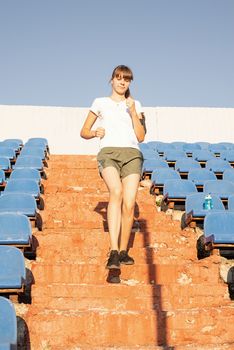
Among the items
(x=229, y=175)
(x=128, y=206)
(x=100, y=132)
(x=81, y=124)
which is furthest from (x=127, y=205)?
(x=81, y=124)

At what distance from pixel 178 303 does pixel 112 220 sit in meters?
0.74

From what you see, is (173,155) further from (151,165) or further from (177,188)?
(177,188)

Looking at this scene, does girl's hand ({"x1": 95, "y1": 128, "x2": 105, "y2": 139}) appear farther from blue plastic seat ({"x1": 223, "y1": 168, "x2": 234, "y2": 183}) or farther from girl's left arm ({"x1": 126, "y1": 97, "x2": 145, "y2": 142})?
blue plastic seat ({"x1": 223, "y1": 168, "x2": 234, "y2": 183})

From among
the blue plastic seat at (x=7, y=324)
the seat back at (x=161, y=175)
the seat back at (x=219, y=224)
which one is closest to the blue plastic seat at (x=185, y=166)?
the seat back at (x=161, y=175)

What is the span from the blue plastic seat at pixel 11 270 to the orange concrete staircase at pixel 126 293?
0.19 metres

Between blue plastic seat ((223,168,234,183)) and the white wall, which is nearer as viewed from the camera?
blue plastic seat ((223,168,234,183))

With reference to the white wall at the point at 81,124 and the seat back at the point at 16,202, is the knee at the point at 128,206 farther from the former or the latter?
the white wall at the point at 81,124

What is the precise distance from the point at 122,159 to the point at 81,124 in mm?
8271

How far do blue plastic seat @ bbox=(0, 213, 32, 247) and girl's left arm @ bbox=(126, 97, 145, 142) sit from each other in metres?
1.24

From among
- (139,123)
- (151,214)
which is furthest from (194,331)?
(151,214)

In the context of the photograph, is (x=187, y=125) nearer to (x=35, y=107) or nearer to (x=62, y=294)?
(x=35, y=107)

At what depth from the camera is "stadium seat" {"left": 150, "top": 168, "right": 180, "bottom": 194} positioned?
642cm

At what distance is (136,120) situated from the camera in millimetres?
3520

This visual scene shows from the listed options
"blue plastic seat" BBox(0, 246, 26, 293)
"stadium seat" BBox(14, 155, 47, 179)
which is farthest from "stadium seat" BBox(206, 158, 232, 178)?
"blue plastic seat" BBox(0, 246, 26, 293)
